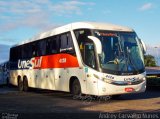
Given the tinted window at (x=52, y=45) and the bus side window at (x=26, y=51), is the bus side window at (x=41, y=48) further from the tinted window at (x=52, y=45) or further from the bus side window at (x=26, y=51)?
the bus side window at (x=26, y=51)

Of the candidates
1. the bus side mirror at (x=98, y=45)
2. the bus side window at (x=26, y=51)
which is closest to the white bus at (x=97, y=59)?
the bus side mirror at (x=98, y=45)

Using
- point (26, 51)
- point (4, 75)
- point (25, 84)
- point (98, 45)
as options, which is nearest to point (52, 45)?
point (98, 45)

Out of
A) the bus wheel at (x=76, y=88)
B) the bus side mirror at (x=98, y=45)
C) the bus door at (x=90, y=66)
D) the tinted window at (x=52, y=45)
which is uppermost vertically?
the tinted window at (x=52, y=45)

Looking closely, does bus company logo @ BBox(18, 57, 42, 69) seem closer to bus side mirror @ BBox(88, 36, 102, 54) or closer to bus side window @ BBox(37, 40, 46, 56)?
bus side window @ BBox(37, 40, 46, 56)

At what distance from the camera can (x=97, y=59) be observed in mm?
17359

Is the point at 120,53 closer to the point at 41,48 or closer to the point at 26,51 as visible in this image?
the point at 41,48

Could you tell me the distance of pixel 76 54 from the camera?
61.0ft

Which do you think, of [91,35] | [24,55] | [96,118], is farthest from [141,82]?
[24,55]

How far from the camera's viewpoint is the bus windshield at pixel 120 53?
1741 centimetres

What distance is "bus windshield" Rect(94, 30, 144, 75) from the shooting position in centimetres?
1741

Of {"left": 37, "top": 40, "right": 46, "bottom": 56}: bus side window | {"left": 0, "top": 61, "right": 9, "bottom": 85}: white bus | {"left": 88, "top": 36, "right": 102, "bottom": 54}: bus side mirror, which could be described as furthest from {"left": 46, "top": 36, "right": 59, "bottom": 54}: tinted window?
{"left": 0, "top": 61, "right": 9, "bottom": 85}: white bus

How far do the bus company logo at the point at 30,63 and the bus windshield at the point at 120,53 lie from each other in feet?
22.4

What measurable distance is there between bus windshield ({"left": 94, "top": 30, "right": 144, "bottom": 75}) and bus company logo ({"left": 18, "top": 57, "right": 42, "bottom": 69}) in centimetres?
682

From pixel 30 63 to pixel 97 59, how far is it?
364 inches
